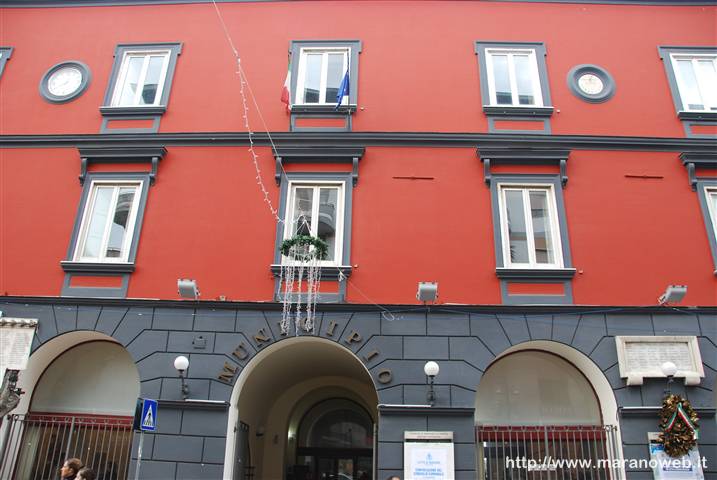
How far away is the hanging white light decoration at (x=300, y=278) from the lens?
924cm

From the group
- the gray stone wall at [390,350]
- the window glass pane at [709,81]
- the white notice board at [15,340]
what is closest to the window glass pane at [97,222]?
the gray stone wall at [390,350]

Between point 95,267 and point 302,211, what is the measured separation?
3586 millimetres

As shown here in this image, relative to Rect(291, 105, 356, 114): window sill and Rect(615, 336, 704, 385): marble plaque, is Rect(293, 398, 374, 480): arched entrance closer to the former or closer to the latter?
Rect(615, 336, 704, 385): marble plaque

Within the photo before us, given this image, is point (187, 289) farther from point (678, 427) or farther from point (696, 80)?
point (696, 80)

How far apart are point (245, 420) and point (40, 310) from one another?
3.89 meters

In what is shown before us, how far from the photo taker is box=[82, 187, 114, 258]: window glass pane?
1032 centimetres

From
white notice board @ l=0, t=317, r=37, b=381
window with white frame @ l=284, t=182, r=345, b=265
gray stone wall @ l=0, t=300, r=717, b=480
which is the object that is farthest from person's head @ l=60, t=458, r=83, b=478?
window with white frame @ l=284, t=182, r=345, b=265

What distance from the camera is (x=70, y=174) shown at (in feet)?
35.7

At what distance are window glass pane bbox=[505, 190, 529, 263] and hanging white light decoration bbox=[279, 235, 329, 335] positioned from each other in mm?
3166

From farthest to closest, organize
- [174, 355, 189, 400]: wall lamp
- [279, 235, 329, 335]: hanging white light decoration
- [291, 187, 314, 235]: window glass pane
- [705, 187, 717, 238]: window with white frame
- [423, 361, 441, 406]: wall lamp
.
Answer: [291, 187, 314, 235]: window glass pane
[705, 187, 717, 238]: window with white frame
[279, 235, 329, 335]: hanging white light decoration
[174, 355, 189, 400]: wall lamp
[423, 361, 441, 406]: wall lamp

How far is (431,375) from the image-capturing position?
8.82m

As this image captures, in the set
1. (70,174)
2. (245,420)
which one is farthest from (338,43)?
(245,420)

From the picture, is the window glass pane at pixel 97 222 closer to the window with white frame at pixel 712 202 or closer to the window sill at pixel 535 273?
the window sill at pixel 535 273

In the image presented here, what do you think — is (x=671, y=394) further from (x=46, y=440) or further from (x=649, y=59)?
(x=46, y=440)
